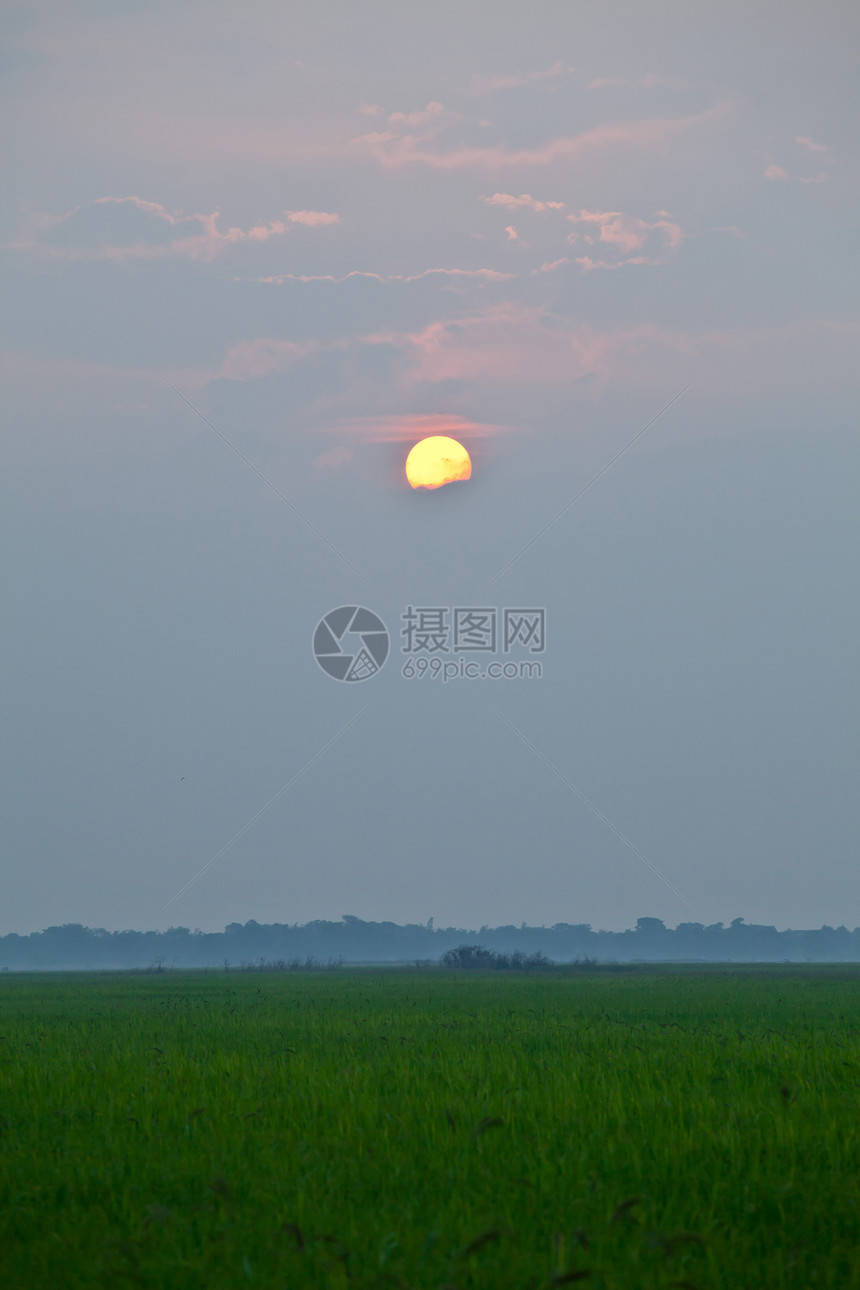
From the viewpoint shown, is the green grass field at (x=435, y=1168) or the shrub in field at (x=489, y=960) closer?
the green grass field at (x=435, y=1168)

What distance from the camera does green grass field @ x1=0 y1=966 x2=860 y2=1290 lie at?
20.9ft

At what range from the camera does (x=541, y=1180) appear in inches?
306

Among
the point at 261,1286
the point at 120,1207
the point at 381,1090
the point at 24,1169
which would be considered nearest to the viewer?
the point at 261,1286

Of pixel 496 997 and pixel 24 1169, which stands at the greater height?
pixel 24 1169

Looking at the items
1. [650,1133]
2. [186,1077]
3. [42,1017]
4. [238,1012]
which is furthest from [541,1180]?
[42,1017]

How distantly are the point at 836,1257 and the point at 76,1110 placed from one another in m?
7.58

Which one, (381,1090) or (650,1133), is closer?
(650,1133)

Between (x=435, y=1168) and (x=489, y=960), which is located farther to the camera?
(x=489, y=960)

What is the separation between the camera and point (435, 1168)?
8.23m

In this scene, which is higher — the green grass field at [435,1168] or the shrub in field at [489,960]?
the green grass field at [435,1168]

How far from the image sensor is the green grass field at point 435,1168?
636 centimetres

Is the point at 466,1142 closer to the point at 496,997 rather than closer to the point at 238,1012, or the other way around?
the point at 238,1012

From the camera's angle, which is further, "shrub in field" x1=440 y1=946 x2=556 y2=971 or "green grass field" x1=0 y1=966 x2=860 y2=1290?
"shrub in field" x1=440 y1=946 x2=556 y2=971

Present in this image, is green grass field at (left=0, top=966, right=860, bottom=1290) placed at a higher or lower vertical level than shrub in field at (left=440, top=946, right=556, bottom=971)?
higher
